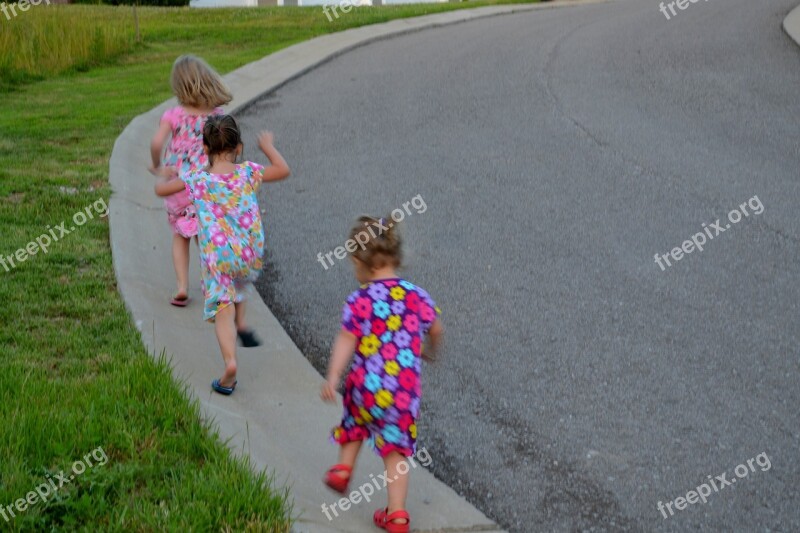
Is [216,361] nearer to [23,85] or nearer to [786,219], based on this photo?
[786,219]

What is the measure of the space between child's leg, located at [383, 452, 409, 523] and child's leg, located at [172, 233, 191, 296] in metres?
2.56

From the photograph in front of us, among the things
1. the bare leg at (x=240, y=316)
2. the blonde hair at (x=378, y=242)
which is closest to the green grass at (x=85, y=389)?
the bare leg at (x=240, y=316)

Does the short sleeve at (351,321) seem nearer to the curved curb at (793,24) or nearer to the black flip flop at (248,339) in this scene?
the black flip flop at (248,339)

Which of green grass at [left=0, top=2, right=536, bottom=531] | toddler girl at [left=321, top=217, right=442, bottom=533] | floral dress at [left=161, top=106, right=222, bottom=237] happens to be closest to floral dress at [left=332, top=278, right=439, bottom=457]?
toddler girl at [left=321, top=217, right=442, bottom=533]

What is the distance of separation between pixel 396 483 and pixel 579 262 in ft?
10.8

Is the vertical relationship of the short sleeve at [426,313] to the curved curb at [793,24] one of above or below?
above

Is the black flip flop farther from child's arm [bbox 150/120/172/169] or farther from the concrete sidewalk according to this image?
child's arm [bbox 150/120/172/169]

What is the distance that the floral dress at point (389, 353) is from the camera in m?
4.13

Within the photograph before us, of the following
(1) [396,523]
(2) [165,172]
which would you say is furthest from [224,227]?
(1) [396,523]

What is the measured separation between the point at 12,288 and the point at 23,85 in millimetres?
8421
